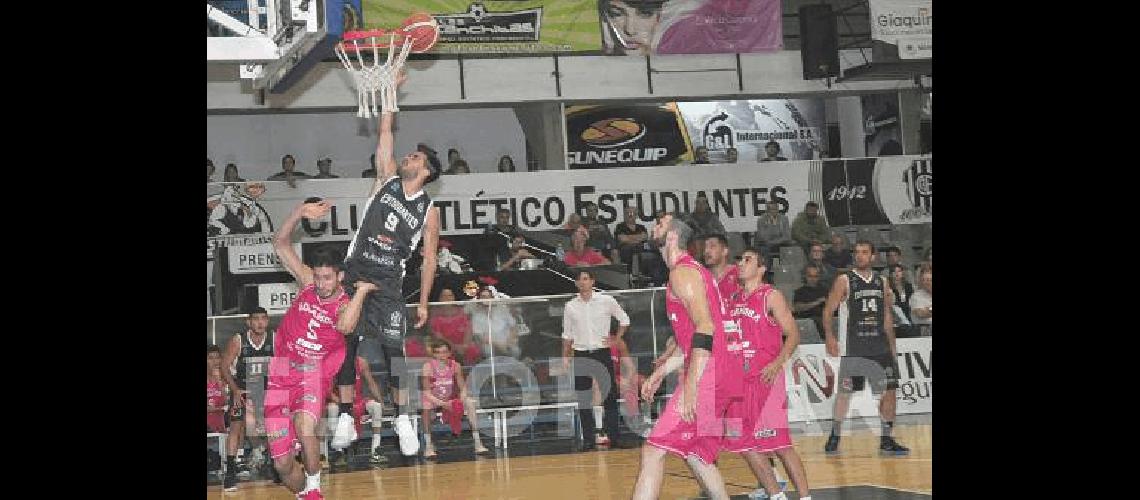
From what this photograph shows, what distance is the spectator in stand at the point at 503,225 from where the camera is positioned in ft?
54.5

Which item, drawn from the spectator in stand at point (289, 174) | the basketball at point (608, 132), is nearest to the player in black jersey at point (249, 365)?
the spectator in stand at point (289, 174)

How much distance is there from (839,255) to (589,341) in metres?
4.70

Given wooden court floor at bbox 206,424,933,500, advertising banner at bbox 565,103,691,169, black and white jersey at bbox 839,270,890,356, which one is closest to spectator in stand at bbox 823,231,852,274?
black and white jersey at bbox 839,270,890,356

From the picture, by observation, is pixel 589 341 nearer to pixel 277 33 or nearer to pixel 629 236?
pixel 629 236

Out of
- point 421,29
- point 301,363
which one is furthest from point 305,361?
point 421,29

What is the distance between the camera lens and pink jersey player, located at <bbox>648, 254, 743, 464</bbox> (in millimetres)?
6828

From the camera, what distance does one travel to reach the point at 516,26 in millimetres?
17500

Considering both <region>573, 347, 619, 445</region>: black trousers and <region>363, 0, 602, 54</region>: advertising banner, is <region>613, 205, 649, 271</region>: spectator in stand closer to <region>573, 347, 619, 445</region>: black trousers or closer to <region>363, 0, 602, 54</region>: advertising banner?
<region>363, 0, 602, 54</region>: advertising banner

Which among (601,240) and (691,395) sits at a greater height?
(601,240)

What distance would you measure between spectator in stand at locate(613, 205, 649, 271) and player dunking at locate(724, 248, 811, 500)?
7.21 metres

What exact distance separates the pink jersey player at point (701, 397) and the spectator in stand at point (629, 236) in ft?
27.6

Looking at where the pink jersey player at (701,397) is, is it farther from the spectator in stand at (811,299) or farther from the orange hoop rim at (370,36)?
the spectator in stand at (811,299)
